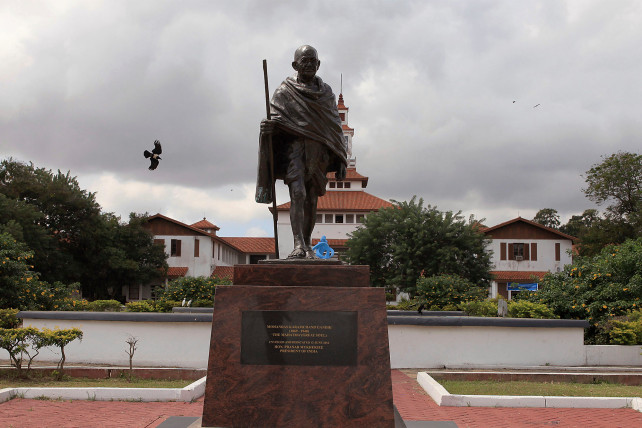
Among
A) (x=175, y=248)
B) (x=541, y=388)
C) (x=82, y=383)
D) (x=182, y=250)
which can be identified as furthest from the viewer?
(x=175, y=248)

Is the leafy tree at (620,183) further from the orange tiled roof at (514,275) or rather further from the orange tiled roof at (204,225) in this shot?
the orange tiled roof at (204,225)

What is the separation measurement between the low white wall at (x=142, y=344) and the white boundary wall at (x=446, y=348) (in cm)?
2

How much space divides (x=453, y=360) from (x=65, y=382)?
23.0ft

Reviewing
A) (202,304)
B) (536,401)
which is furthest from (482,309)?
(536,401)

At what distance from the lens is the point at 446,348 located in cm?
1198

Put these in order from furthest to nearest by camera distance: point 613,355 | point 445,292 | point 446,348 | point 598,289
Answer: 1. point 445,292
2. point 598,289
3. point 613,355
4. point 446,348

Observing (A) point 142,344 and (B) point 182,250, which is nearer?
(A) point 142,344

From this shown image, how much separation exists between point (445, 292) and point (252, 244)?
37661 mm

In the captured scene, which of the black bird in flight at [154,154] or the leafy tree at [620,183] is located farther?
the leafy tree at [620,183]

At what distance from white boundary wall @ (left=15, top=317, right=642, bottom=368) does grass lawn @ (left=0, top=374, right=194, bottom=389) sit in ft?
8.74

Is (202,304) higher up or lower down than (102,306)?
higher up

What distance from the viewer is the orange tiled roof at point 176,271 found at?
146 feet

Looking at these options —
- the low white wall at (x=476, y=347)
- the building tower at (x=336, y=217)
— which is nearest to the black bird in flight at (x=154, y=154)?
the low white wall at (x=476, y=347)

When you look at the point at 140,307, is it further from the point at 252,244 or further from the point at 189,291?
the point at 252,244
